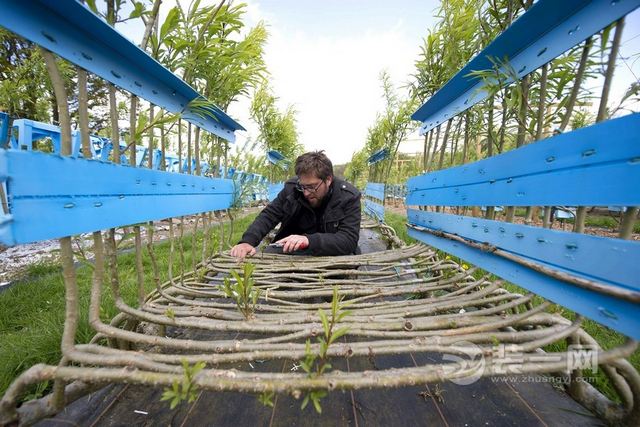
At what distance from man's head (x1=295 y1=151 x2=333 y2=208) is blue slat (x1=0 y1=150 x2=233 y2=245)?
3.60ft

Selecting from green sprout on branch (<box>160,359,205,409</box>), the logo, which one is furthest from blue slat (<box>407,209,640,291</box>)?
green sprout on branch (<box>160,359,205,409</box>)

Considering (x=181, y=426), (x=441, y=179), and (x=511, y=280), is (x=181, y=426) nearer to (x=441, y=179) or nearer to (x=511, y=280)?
(x=511, y=280)

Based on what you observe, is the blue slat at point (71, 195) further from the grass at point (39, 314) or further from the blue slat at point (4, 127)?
the blue slat at point (4, 127)

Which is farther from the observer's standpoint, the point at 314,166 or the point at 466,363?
the point at 314,166

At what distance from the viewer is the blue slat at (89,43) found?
79cm

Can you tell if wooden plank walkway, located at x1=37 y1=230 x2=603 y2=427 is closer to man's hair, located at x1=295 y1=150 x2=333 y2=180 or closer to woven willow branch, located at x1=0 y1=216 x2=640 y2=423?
woven willow branch, located at x1=0 y1=216 x2=640 y2=423

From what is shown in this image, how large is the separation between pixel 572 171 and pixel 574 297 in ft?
1.29

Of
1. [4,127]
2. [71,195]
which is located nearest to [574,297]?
[71,195]

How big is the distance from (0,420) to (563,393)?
199cm

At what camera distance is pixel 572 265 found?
0.84 meters

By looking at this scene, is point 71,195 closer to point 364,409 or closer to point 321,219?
point 364,409

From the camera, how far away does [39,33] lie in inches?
32.4

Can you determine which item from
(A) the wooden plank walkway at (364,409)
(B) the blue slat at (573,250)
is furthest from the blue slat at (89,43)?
(B) the blue slat at (573,250)

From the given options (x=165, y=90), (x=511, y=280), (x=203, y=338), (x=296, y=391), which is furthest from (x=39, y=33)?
(x=511, y=280)
